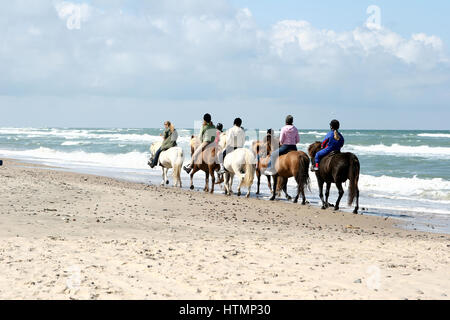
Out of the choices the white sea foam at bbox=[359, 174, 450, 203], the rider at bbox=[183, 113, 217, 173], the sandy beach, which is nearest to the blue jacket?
the sandy beach

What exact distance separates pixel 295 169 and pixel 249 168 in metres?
1.58

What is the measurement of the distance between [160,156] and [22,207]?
27.4 ft

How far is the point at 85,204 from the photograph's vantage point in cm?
1101

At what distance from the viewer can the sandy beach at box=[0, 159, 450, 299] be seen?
544 centimetres

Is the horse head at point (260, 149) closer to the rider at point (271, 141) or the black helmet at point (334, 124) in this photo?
the rider at point (271, 141)

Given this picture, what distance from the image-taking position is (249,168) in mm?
15477

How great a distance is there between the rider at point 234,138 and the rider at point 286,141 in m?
1.26

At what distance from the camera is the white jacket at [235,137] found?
52.2ft

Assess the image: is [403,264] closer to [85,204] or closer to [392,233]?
[392,233]

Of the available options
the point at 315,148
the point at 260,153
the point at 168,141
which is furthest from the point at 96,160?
the point at 315,148

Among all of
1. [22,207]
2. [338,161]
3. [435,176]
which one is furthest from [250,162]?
[435,176]

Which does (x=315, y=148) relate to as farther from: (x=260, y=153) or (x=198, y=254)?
(x=198, y=254)

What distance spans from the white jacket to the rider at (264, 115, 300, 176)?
1.25 m

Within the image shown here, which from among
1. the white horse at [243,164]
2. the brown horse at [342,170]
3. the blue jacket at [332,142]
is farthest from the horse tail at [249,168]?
the blue jacket at [332,142]
